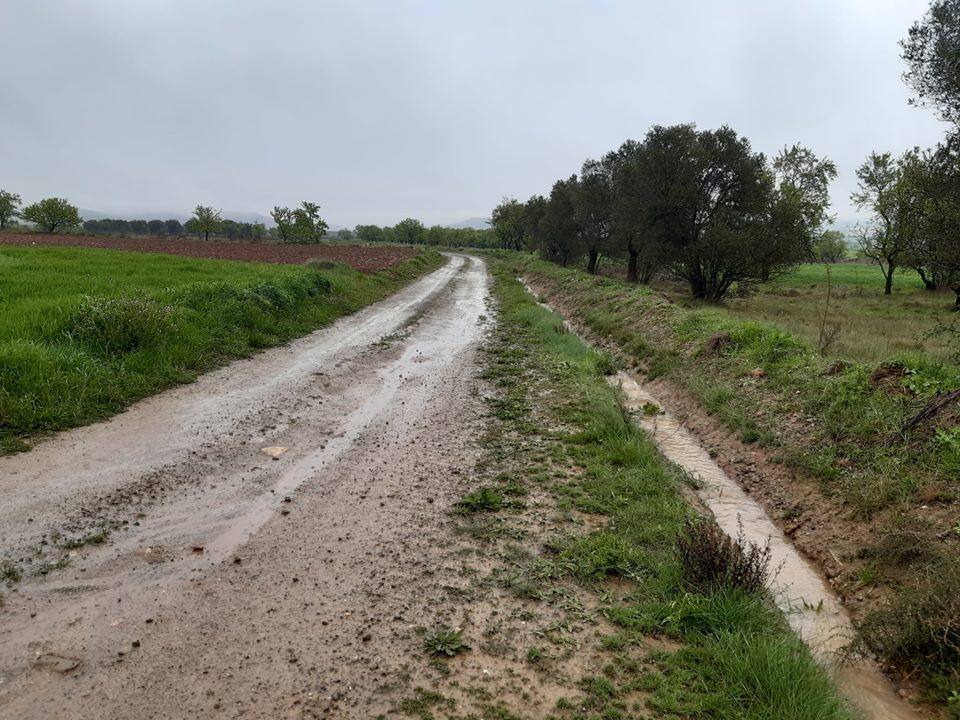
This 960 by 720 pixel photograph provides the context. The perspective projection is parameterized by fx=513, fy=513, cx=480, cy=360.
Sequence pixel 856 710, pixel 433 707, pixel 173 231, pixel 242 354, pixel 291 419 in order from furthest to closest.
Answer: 1. pixel 173 231
2. pixel 242 354
3. pixel 291 419
4. pixel 856 710
5. pixel 433 707

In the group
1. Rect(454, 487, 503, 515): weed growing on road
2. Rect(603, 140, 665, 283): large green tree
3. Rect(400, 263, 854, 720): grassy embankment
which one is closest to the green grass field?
Rect(603, 140, 665, 283): large green tree

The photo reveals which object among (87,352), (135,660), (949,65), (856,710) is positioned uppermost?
(949,65)

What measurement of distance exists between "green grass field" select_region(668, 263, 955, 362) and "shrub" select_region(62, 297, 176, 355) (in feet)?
47.2

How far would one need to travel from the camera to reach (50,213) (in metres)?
79.3

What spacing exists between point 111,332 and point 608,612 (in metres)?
10.5

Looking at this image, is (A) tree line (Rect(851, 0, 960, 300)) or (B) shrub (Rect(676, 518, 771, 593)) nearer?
(B) shrub (Rect(676, 518, 771, 593))

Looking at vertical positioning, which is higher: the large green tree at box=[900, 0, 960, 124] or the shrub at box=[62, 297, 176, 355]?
the large green tree at box=[900, 0, 960, 124]

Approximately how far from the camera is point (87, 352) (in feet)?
31.1

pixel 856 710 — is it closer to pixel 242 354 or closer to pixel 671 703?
pixel 671 703

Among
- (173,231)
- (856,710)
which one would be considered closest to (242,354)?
(856,710)

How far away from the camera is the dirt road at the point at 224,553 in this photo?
335cm

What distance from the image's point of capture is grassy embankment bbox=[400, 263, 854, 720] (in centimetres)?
346

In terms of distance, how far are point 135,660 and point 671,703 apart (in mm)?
3639

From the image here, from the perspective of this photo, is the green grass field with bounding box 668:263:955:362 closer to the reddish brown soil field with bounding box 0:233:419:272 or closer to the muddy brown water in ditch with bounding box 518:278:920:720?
the muddy brown water in ditch with bounding box 518:278:920:720
